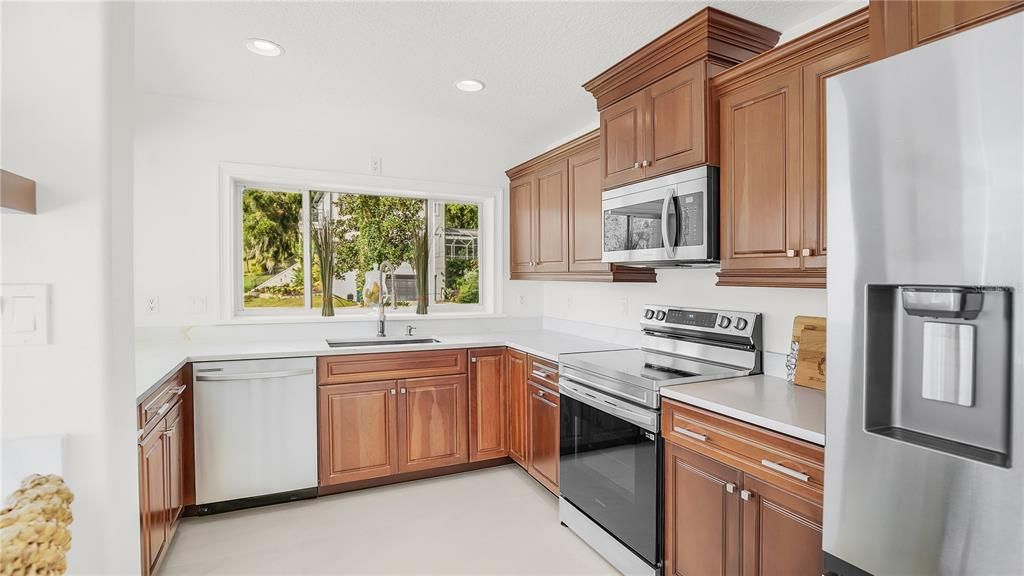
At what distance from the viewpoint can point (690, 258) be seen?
2199mm

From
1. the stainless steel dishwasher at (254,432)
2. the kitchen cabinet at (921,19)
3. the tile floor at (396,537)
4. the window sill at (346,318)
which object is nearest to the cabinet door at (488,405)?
the tile floor at (396,537)

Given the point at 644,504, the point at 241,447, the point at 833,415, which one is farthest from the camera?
the point at 241,447

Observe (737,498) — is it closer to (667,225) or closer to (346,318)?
(667,225)

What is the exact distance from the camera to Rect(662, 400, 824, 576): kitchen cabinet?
1489 millimetres

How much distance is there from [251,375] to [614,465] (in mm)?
2098

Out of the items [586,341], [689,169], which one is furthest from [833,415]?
[586,341]

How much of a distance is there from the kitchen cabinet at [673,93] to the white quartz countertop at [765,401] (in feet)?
3.18

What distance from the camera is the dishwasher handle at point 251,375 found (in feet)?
9.12

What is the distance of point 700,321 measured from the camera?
258cm

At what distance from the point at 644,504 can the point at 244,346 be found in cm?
257

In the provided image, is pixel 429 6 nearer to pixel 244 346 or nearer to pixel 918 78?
pixel 918 78

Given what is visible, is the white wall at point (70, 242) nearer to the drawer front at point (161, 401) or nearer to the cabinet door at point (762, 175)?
the drawer front at point (161, 401)

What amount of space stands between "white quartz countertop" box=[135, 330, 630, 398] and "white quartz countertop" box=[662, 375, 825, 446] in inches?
39.1

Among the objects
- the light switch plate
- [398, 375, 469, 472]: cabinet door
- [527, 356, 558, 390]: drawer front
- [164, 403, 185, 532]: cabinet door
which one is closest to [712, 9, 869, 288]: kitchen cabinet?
[527, 356, 558, 390]: drawer front
